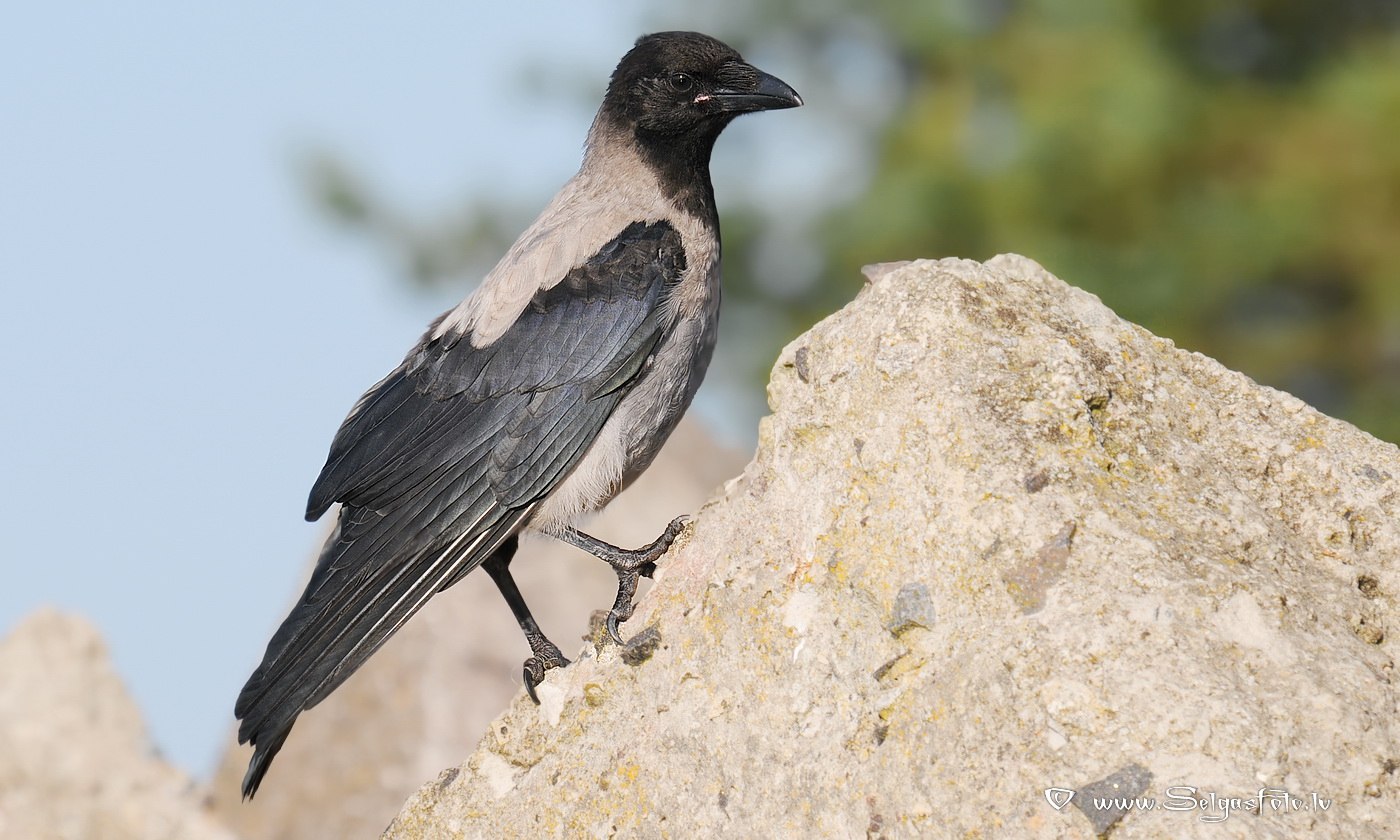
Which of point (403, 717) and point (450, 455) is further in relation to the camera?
point (403, 717)

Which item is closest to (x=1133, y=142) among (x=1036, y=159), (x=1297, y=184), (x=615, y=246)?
(x=1036, y=159)

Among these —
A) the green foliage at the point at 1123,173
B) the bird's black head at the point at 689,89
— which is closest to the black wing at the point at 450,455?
the bird's black head at the point at 689,89

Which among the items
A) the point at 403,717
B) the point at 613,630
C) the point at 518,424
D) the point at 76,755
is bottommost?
the point at 76,755

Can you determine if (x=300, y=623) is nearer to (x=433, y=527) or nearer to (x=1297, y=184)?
(x=433, y=527)

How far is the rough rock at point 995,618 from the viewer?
3.08m

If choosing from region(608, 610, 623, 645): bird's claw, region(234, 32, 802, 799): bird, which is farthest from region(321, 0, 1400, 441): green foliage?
region(608, 610, 623, 645): bird's claw

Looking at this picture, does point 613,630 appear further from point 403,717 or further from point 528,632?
point 403,717

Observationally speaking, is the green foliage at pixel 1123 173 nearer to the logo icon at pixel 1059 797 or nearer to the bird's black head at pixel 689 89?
the bird's black head at pixel 689 89

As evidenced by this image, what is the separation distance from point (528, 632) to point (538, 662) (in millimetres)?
473

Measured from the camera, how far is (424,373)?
5383 millimetres

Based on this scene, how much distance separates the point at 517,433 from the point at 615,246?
83 centimetres

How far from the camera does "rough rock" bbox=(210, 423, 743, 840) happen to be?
21.9 ft

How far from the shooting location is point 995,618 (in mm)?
3316

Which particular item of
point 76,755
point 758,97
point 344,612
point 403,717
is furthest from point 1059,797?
point 76,755
